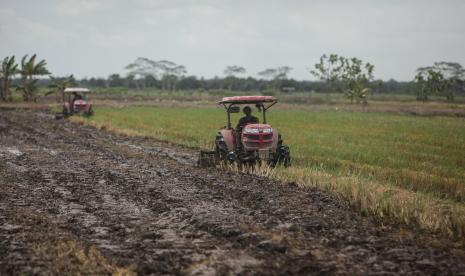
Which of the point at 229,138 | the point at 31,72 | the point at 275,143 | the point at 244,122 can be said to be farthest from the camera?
the point at 31,72

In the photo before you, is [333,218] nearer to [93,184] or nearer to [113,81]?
[93,184]

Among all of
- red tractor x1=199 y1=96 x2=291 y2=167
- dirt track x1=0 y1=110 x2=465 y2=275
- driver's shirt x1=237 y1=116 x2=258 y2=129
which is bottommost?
dirt track x1=0 y1=110 x2=465 y2=275

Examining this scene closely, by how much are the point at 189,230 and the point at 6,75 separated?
45.8m

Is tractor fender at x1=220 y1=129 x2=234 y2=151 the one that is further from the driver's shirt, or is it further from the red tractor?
the driver's shirt

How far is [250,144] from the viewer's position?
39.8ft

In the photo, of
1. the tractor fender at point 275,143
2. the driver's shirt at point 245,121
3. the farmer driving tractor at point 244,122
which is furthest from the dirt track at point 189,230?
the driver's shirt at point 245,121

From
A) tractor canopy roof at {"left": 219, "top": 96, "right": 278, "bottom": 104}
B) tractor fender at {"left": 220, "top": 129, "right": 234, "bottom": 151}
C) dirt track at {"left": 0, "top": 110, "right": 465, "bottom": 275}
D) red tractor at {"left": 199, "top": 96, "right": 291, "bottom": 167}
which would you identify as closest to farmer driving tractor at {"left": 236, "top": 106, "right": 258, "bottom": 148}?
red tractor at {"left": 199, "top": 96, "right": 291, "bottom": 167}

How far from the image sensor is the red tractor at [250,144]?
39.6ft

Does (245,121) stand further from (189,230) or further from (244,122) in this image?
(189,230)

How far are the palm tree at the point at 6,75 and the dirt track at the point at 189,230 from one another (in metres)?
38.8

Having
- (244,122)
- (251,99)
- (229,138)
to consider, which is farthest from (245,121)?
(251,99)

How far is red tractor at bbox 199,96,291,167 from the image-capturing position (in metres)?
12.1

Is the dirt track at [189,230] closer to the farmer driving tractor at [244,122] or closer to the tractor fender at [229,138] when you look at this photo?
the tractor fender at [229,138]

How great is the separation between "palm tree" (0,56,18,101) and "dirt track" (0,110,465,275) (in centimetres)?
3878
